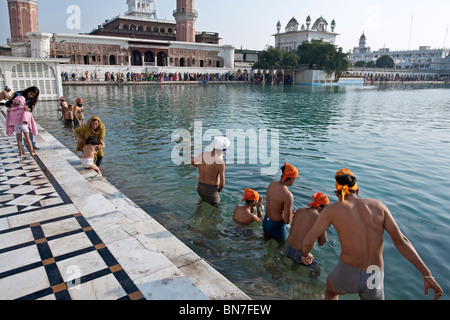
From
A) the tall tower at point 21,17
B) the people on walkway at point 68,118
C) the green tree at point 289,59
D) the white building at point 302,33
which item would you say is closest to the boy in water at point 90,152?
the people on walkway at point 68,118

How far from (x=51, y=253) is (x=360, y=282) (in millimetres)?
2972

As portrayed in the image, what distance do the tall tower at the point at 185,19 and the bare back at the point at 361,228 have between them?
186 feet

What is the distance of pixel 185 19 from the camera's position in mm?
53938

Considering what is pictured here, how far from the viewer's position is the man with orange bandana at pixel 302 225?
3.58m

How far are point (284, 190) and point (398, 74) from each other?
86428mm

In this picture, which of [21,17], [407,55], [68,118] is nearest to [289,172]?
[68,118]

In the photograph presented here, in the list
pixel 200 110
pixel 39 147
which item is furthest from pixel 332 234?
pixel 200 110

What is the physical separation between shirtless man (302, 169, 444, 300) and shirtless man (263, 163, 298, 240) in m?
1.21

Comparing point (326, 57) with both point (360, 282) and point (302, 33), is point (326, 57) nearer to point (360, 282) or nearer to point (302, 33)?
point (302, 33)

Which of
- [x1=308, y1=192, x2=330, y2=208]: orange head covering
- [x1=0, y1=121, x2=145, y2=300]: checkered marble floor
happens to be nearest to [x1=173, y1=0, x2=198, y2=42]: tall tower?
[x1=0, y1=121, x2=145, y2=300]: checkered marble floor

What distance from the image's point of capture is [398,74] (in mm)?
77312

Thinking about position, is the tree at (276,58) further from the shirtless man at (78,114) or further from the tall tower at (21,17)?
the shirtless man at (78,114)

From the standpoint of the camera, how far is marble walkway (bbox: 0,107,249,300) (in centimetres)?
276

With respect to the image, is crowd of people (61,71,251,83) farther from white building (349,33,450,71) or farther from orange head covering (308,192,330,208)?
white building (349,33,450,71)
